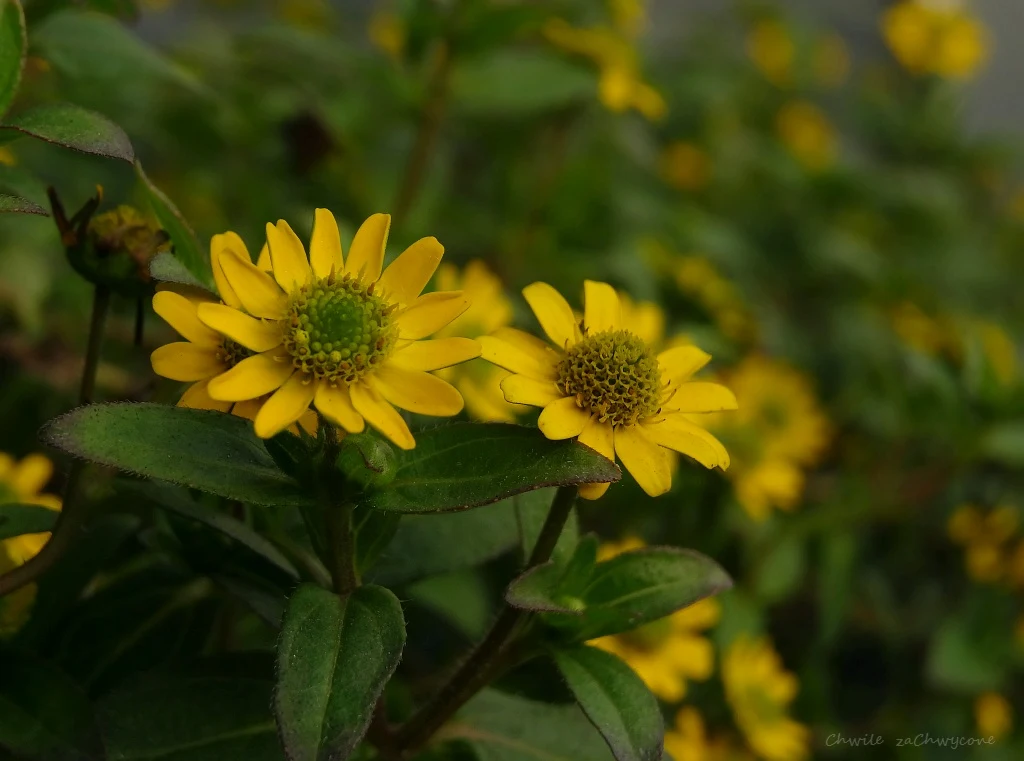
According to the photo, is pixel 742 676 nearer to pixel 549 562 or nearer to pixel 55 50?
pixel 549 562

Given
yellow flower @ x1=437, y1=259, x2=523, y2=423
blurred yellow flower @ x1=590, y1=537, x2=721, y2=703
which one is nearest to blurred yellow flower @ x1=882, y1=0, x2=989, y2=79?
yellow flower @ x1=437, y1=259, x2=523, y2=423

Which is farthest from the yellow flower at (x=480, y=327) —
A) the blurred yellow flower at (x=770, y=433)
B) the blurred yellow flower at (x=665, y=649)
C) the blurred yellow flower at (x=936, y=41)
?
→ the blurred yellow flower at (x=936, y=41)

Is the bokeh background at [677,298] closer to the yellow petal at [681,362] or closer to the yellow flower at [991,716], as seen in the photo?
the yellow flower at [991,716]

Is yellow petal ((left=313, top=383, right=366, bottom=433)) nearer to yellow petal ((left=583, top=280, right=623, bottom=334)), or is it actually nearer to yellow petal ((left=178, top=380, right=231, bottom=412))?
yellow petal ((left=178, top=380, right=231, bottom=412))

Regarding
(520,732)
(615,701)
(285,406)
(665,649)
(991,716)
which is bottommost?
(991,716)

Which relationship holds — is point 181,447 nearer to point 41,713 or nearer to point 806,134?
point 41,713

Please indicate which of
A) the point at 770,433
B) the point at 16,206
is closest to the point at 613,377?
the point at 16,206
